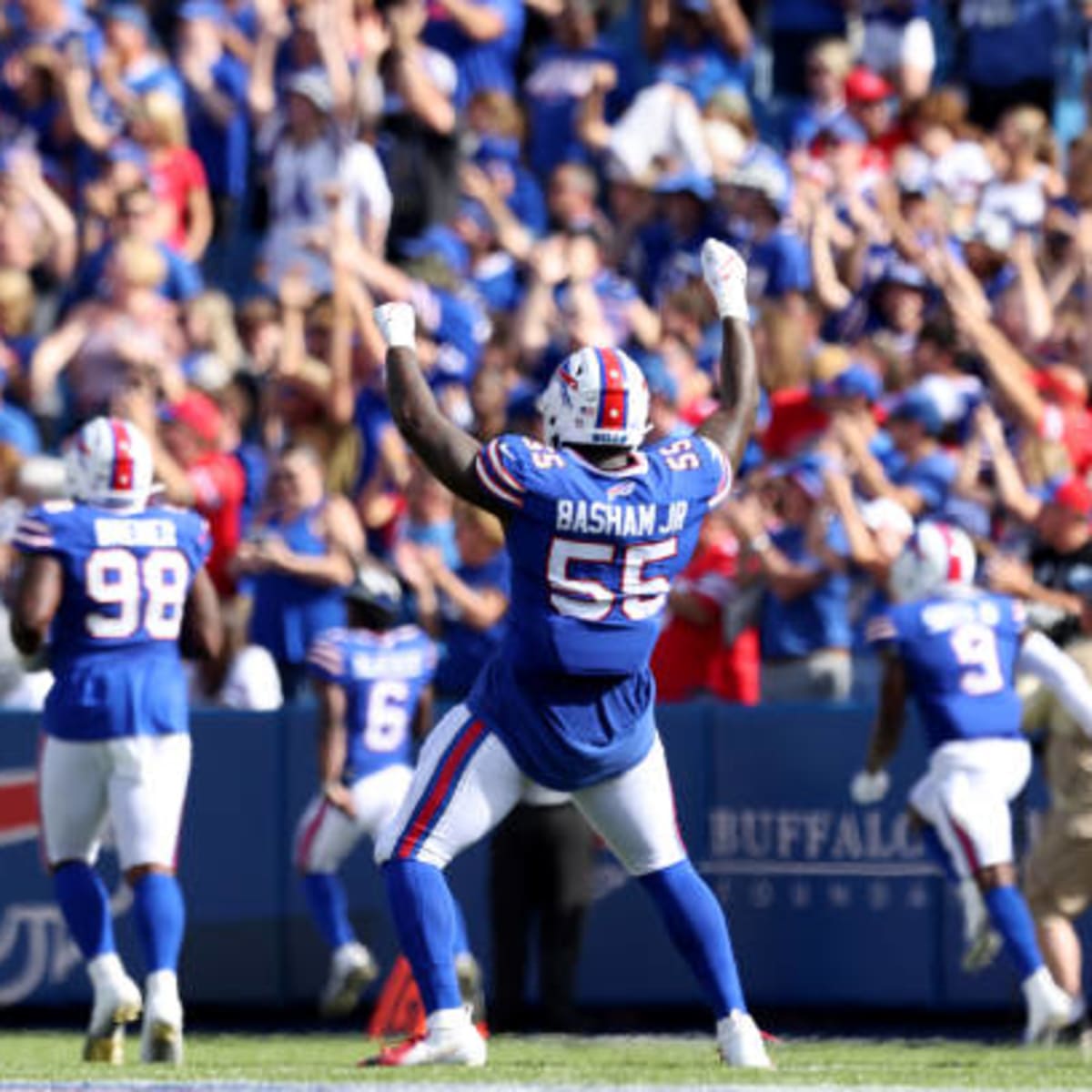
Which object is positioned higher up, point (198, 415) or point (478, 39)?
point (478, 39)

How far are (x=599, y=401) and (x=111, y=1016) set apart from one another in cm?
274

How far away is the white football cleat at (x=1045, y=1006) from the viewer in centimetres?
1069

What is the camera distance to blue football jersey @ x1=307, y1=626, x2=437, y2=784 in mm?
12375

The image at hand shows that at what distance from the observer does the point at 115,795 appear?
971 cm

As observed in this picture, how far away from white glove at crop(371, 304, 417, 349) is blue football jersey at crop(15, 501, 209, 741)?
1651 millimetres

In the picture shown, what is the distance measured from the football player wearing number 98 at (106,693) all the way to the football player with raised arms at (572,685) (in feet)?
5.02

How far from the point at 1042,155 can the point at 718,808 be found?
4.12m

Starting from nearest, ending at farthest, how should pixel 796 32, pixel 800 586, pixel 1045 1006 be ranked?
pixel 1045 1006, pixel 800 586, pixel 796 32


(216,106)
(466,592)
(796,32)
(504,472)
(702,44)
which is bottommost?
(504,472)

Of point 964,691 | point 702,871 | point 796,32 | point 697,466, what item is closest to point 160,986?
point 697,466

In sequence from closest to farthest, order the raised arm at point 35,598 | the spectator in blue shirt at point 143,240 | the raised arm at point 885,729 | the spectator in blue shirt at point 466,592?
1. the raised arm at point 35,598
2. the raised arm at point 885,729
3. the spectator in blue shirt at point 466,592
4. the spectator in blue shirt at point 143,240

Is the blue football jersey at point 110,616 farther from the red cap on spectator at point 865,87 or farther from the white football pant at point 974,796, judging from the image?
the red cap on spectator at point 865,87

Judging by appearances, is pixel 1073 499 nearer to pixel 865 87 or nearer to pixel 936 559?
pixel 936 559

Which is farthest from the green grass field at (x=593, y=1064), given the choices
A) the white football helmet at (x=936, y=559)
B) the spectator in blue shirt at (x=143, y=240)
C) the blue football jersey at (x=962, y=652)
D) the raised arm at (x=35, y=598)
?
the spectator in blue shirt at (x=143, y=240)
